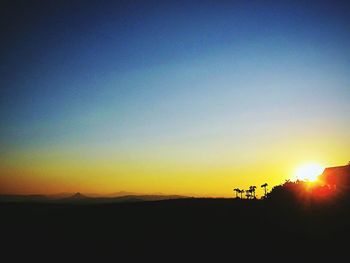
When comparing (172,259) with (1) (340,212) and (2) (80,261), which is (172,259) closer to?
(2) (80,261)

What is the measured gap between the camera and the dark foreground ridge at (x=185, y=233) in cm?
1786

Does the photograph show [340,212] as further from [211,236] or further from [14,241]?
[14,241]

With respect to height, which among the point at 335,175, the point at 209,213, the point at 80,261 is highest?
the point at 335,175

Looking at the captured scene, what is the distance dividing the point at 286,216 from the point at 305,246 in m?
5.65

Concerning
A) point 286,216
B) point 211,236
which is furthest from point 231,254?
point 286,216

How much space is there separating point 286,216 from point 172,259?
37.6 ft

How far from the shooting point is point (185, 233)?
69.9 ft

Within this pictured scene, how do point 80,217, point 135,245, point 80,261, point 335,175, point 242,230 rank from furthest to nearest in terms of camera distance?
1. point 335,175
2. point 80,217
3. point 242,230
4. point 135,245
5. point 80,261

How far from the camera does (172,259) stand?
17.2 meters

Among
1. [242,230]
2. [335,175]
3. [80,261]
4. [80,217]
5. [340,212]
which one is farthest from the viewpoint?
[335,175]

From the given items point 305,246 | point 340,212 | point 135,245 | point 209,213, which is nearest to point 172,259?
point 135,245

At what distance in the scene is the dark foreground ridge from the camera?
58.6ft

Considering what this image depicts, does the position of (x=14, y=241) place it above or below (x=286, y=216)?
below

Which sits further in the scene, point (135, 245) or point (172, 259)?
point (135, 245)
